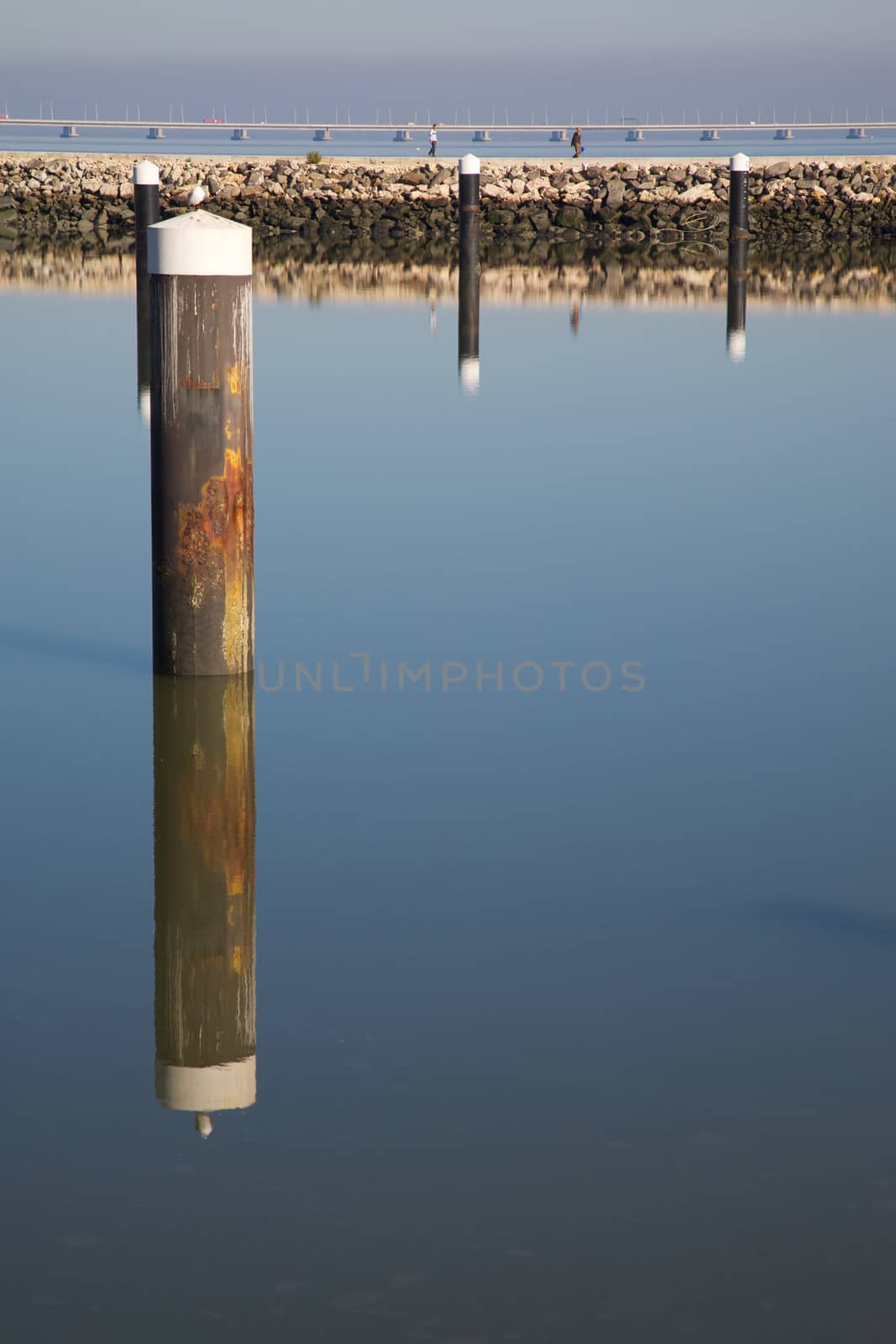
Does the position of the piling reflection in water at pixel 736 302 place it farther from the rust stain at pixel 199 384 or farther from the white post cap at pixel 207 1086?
the white post cap at pixel 207 1086

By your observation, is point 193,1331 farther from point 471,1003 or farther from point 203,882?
point 203,882

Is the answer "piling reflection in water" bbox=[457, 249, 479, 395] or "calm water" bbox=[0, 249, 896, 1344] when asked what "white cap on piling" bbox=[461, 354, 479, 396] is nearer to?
"piling reflection in water" bbox=[457, 249, 479, 395]

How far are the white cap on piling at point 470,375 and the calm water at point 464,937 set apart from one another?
4.01 m

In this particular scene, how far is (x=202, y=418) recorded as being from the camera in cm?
487

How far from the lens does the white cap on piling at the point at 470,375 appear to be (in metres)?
11.9

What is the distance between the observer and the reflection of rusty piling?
4.79 m

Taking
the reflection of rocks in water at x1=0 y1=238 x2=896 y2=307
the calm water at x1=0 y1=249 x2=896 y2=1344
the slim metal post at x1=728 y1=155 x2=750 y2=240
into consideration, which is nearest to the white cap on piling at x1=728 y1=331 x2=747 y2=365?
the reflection of rocks in water at x1=0 y1=238 x2=896 y2=307

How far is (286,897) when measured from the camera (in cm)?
374

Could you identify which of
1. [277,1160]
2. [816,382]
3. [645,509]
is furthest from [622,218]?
[277,1160]

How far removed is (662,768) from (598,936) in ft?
3.70

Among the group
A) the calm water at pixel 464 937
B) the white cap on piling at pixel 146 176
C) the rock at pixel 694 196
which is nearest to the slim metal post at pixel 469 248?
the white cap on piling at pixel 146 176

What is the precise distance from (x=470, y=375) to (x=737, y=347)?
2723mm

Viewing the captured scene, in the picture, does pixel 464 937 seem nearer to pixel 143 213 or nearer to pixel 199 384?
pixel 199 384

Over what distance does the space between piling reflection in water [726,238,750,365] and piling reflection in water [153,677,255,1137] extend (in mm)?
9183
